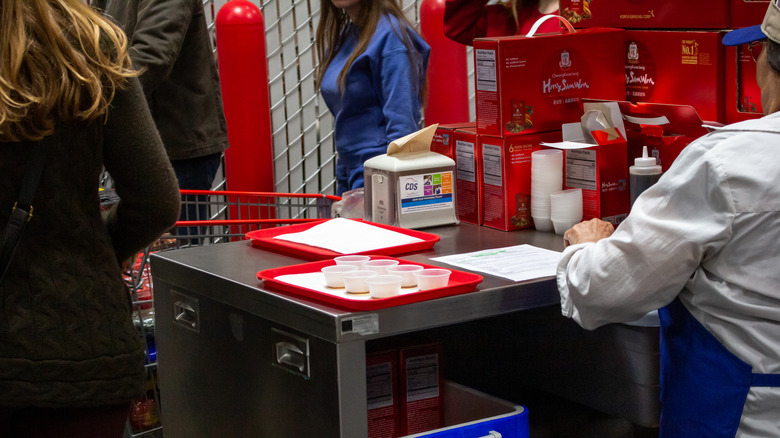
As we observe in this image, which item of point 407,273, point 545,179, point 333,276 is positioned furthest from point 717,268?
point 545,179

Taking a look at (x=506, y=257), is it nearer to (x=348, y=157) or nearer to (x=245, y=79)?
(x=348, y=157)

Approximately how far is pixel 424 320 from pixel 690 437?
52 cm

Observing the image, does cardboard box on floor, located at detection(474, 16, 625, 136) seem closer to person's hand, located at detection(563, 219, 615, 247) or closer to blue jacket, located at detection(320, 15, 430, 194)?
person's hand, located at detection(563, 219, 615, 247)

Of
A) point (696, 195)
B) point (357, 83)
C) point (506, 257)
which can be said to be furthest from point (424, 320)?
point (357, 83)

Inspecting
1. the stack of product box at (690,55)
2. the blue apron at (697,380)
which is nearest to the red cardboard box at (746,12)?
the stack of product box at (690,55)

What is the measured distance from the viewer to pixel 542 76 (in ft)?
8.11

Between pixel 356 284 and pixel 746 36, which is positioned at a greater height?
pixel 746 36

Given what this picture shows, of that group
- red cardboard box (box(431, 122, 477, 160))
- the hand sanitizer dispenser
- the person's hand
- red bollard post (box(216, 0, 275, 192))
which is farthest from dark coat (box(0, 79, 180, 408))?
red bollard post (box(216, 0, 275, 192))

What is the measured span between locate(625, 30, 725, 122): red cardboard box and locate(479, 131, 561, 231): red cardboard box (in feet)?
0.90

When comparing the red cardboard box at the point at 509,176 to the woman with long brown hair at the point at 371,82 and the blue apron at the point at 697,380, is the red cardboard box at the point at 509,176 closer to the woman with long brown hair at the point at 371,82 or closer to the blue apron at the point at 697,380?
the blue apron at the point at 697,380

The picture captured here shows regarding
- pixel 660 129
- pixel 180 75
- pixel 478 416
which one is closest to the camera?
pixel 478 416

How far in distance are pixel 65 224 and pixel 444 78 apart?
111 inches

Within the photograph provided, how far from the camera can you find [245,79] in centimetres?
402

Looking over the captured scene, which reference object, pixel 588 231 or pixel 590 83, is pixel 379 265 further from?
pixel 590 83
